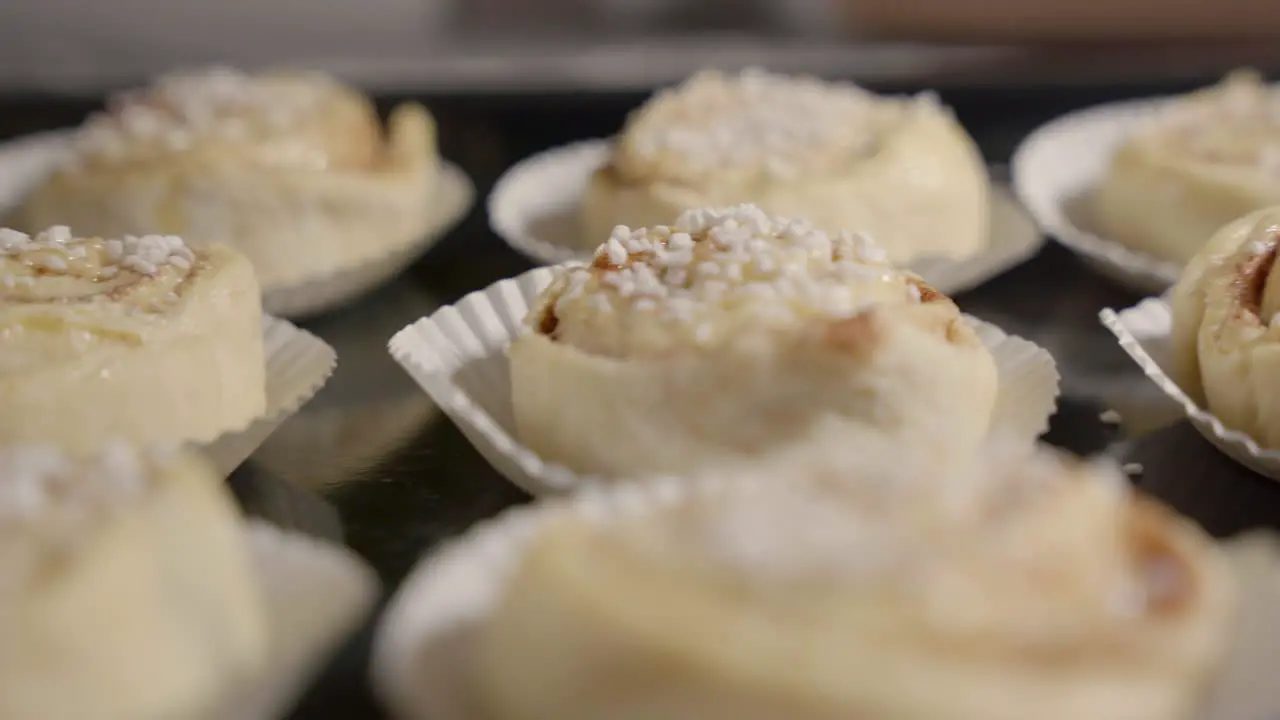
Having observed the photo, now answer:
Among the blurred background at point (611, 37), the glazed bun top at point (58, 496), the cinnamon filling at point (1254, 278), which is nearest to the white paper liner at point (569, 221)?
the cinnamon filling at point (1254, 278)

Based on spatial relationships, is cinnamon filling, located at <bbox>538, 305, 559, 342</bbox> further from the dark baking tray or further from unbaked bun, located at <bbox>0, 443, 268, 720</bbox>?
unbaked bun, located at <bbox>0, 443, 268, 720</bbox>

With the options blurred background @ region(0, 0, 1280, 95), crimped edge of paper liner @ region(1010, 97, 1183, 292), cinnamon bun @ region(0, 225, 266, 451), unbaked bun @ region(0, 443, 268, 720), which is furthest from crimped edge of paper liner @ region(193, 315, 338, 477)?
blurred background @ region(0, 0, 1280, 95)

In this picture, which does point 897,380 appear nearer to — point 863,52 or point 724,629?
point 724,629

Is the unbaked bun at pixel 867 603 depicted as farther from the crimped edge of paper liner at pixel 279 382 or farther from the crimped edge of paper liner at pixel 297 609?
the crimped edge of paper liner at pixel 279 382

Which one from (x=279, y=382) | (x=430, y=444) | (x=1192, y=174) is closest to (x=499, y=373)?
(x=430, y=444)

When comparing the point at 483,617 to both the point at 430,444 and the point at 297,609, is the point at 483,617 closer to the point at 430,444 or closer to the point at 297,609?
the point at 297,609

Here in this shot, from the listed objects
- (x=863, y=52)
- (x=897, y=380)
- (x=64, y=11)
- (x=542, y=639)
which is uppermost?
(x=542, y=639)

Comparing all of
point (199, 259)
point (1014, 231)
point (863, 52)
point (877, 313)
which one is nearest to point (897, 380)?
point (877, 313)
